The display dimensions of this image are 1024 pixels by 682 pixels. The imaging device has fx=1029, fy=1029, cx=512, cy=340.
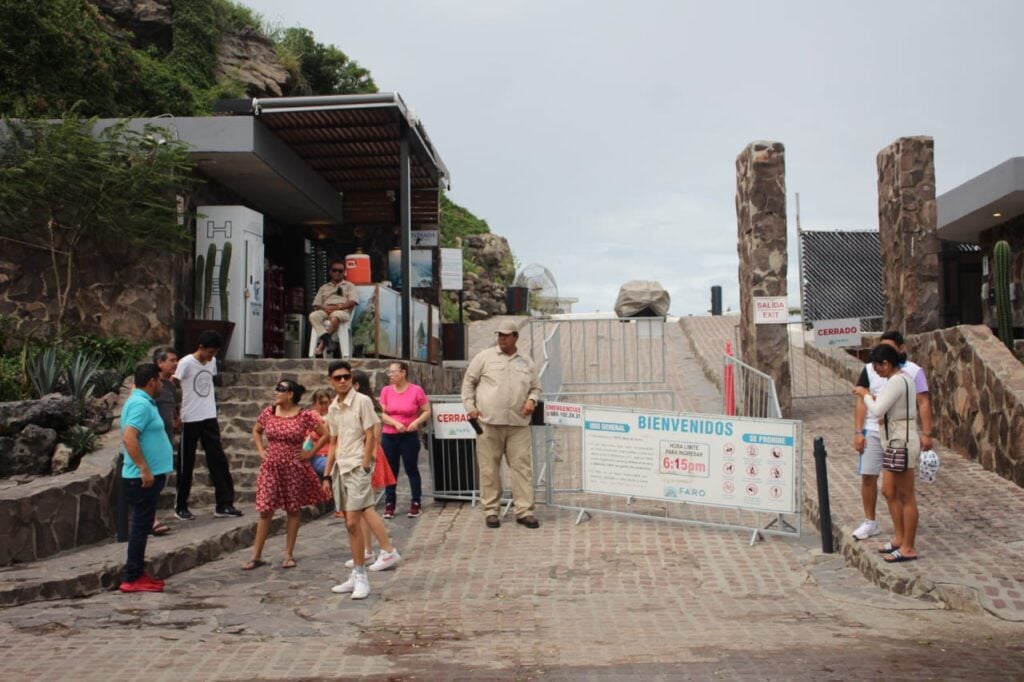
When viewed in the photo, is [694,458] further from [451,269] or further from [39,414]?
[451,269]

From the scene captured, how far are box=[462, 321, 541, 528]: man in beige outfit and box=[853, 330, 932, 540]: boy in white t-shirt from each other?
10.6ft

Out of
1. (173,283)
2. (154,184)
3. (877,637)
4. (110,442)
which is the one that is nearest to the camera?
(877,637)

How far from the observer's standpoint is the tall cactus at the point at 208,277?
15250 mm

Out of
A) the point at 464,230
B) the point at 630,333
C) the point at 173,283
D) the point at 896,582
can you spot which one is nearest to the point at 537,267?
the point at 464,230

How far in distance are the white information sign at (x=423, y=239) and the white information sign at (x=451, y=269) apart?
71 cm

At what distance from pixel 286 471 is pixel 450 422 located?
122 inches

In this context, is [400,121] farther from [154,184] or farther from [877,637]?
[877,637]

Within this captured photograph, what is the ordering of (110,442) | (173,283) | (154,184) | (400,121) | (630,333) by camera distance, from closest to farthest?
(110,442) < (154,184) < (173,283) < (400,121) < (630,333)

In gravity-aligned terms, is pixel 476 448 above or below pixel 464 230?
below

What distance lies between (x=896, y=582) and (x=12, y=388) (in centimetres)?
922

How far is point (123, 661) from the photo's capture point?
6074mm

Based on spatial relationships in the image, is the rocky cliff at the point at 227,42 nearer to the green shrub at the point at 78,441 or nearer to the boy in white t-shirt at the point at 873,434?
the green shrub at the point at 78,441

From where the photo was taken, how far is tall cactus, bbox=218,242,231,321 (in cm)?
1523

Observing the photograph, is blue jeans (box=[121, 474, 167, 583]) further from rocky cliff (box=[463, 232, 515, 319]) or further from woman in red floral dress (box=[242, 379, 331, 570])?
rocky cliff (box=[463, 232, 515, 319])
